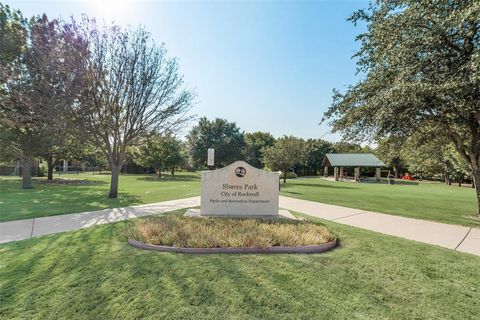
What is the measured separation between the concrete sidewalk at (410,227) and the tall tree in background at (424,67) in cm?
306

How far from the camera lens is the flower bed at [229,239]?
4664 millimetres

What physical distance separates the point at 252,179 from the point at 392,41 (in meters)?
6.43

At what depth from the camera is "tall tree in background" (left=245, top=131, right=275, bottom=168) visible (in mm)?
53562

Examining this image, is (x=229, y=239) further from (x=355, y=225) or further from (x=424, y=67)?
(x=424, y=67)

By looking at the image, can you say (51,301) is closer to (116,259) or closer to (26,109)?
(116,259)

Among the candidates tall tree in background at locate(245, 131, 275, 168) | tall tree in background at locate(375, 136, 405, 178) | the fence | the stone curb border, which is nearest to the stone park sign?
the stone curb border

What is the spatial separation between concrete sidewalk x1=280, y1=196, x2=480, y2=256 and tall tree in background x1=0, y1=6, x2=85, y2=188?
1130cm

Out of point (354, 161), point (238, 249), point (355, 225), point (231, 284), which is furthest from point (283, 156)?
point (231, 284)

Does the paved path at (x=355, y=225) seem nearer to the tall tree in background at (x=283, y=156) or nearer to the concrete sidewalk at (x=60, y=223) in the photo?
the concrete sidewalk at (x=60, y=223)

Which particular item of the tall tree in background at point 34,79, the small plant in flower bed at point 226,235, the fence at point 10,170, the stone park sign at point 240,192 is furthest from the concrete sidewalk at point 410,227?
the fence at point 10,170

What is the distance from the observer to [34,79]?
1320cm

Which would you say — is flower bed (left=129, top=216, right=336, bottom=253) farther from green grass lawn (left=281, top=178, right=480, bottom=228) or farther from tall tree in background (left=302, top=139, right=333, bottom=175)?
tall tree in background (left=302, top=139, right=333, bottom=175)

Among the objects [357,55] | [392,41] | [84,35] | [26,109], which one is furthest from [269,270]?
[26,109]

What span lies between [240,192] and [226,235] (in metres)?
3.01
